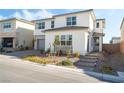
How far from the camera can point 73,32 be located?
20453 mm

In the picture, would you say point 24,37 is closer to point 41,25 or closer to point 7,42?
point 7,42

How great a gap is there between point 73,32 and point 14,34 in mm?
13653

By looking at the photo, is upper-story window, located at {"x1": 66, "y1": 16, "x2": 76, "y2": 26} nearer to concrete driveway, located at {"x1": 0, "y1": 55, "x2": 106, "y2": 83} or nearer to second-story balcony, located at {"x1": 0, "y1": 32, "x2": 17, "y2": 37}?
Answer: second-story balcony, located at {"x1": 0, "y1": 32, "x2": 17, "y2": 37}

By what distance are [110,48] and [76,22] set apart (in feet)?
28.4

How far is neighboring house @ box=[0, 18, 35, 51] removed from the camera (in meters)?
29.2

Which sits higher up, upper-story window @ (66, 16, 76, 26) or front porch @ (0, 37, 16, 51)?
upper-story window @ (66, 16, 76, 26)

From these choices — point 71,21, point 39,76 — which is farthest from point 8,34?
point 39,76

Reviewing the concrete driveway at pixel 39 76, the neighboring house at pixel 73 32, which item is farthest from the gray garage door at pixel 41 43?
the concrete driveway at pixel 39 76

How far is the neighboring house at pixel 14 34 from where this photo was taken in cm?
2919

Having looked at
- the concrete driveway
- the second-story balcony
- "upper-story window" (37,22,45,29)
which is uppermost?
"upper-story window" (37,22,45,29)

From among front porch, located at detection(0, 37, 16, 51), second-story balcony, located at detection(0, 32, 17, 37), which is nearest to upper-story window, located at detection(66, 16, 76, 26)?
second-story balcony, located at detection(0, 32, 17, 37)

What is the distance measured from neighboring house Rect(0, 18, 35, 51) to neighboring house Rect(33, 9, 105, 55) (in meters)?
3.68

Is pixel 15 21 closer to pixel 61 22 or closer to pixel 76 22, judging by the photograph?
pixel 61 22
